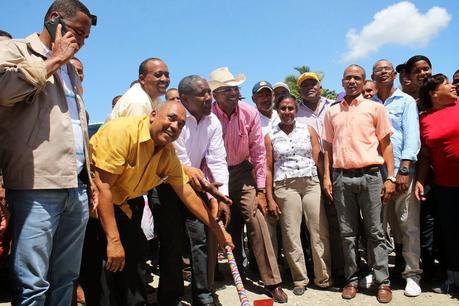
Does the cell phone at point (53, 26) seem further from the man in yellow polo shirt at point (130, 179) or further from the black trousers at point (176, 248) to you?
the black trousers at point (176, 248)

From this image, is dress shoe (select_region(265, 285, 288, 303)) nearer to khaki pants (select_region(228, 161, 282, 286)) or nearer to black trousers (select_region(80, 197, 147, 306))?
khaki pants (select_region(228, 161, 282, 286))

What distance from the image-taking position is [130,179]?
288 cm

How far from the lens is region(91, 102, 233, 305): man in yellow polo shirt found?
267cm

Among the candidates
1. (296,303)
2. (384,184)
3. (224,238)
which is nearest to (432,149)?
(384,184)

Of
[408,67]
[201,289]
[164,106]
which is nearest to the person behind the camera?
[164,106]

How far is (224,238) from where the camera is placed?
323 centimetres

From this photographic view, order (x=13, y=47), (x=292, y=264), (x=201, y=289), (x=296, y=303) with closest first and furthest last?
(x=13, y=47) → (x=201, y=289) → (x=296, y=303) → (x=292, y=264)

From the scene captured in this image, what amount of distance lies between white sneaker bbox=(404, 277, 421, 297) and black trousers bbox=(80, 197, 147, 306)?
2.68 m

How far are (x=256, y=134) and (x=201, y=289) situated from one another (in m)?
1.74

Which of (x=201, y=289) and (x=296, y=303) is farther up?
(x=201, y=289)

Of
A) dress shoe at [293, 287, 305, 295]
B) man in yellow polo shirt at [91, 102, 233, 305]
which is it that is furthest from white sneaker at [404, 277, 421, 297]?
man in yellow polo shirt at [91, 102, 233, 305]

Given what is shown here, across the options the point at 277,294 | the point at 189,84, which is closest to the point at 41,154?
the point at 189,84

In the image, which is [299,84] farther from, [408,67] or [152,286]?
[152,286]

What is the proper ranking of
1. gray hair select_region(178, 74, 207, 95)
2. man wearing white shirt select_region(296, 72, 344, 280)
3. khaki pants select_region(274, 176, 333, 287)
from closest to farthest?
gray hair select_region(178, 74, 207, 95) → khaki pants select_region(274, 176, 333, 287) → man wearing white shirt select_region(296, 72, 344, 280)
